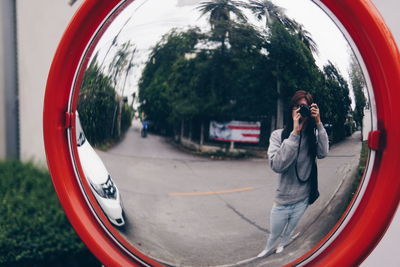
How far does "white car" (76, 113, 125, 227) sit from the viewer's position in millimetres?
980

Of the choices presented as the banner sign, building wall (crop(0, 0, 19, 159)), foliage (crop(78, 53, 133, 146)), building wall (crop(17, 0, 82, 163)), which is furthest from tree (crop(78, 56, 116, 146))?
building wall (crop(0, 0, 19, 159))

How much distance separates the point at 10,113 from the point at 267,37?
4081mm

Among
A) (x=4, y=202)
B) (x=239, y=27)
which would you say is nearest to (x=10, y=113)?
(x=4, y=202)

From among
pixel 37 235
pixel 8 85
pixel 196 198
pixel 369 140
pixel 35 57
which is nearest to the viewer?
pixel 369 140

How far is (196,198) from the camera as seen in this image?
918 mm

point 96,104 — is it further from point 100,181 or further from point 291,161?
point 291,161

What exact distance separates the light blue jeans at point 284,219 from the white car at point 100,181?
425mm

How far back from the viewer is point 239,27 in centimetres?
86

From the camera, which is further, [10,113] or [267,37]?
[10,113]

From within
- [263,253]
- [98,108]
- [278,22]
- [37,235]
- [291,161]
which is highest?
[278,22]

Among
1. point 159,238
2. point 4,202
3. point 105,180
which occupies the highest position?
point 105,180

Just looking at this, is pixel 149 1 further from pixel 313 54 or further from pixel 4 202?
pixel 4 202

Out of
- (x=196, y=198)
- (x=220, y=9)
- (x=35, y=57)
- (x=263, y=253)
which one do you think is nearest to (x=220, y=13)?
(x=220, y=9)

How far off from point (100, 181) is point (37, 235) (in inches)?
57.7
